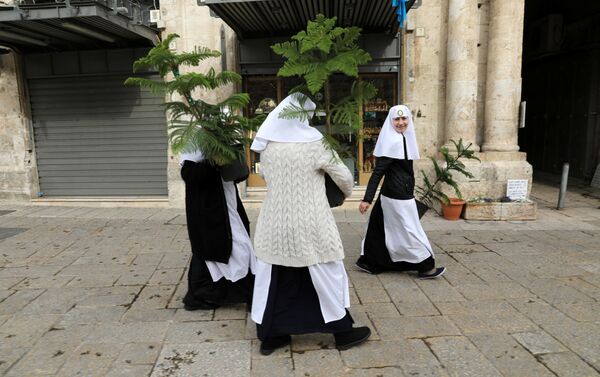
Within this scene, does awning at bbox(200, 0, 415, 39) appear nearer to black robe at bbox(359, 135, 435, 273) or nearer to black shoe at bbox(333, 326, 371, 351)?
black robe at bbox(359, 135, 435, 273)

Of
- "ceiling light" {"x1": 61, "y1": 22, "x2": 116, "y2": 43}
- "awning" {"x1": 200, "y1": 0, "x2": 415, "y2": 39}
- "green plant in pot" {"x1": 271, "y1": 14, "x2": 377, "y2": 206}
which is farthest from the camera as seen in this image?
"ceiling light" {"x1": 61, "y1": 22, "x2": 116, "y2": 43}

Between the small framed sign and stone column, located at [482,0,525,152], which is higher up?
stone column, located at [482,0,525,152]

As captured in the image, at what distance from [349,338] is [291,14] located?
19.4ft

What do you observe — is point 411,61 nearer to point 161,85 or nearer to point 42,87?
point 161,85

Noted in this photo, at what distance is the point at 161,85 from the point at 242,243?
4.82 feet

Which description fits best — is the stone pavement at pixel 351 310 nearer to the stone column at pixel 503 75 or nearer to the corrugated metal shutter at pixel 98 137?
the stone column at pixel 503 75

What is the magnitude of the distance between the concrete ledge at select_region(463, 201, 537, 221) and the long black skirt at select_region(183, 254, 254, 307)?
4.70 m

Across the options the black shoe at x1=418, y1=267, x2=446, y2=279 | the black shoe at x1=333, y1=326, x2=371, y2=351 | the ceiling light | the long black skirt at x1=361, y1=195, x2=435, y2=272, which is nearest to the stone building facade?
the ceiling light

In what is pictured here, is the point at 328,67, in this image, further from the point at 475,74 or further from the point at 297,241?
the point at 475,74

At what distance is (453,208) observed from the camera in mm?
7227

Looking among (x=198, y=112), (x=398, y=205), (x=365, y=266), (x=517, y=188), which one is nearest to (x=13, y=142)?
(x=198, y=112)

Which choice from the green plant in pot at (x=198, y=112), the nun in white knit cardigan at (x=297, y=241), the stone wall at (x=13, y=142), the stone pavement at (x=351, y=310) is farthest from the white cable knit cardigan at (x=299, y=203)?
the stone wall at (x=13, y=142)

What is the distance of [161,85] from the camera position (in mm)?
3062

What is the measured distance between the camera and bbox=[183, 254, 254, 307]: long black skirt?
381cm
